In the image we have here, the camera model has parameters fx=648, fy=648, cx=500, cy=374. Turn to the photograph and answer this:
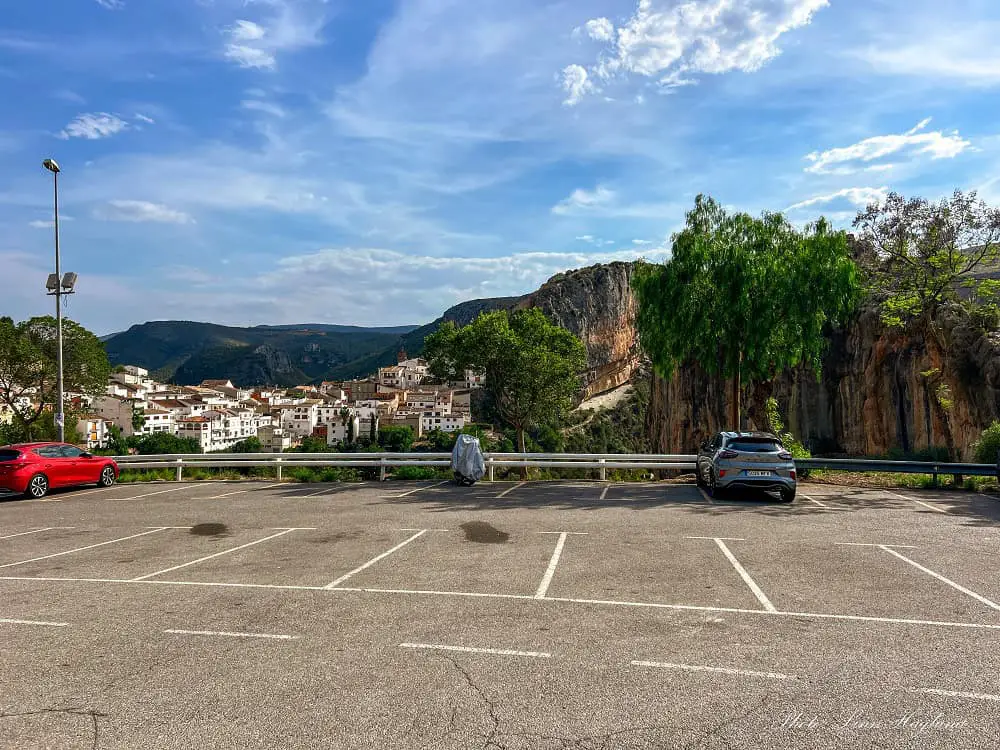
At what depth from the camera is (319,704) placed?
14.7ft

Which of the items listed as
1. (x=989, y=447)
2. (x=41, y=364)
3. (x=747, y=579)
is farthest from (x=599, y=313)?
(x=747, y=579)

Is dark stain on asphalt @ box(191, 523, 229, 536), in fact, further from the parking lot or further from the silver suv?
the silver suv

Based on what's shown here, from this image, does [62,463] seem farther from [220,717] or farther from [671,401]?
[671,401]

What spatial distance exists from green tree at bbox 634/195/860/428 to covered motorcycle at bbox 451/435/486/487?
777cm

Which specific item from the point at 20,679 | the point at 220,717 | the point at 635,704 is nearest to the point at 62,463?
the point at 20,679

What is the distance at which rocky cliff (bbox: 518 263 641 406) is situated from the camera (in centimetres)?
14338

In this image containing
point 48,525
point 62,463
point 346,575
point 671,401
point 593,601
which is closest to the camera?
point 593,601

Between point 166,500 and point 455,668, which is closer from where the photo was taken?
point 455,668

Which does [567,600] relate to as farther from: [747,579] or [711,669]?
[747,579]

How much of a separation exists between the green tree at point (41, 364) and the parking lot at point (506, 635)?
1101 inches

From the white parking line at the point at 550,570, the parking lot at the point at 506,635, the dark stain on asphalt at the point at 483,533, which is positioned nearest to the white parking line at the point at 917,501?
the parking lot at the point at 506,635

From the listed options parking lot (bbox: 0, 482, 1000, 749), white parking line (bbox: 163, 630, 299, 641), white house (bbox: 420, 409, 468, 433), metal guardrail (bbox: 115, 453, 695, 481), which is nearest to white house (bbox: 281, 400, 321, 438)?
white house (bbox: 420, 409, 468, 433)

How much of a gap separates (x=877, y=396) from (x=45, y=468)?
5476 cm

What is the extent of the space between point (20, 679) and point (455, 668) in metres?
3.38
